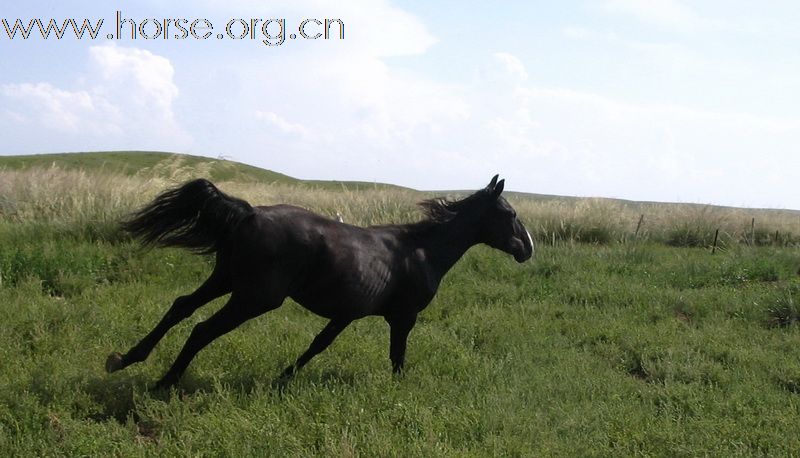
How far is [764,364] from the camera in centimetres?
705

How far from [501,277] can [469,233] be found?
17.6ft

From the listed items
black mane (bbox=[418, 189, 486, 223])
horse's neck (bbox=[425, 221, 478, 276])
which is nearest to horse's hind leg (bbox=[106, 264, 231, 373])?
horse's neck (bbox=[425, 221, 478, 276])

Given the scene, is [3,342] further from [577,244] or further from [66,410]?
[577,244]

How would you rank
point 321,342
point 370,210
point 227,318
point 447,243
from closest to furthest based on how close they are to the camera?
point 227,318 < point 321,342 < point 447,243 < point 370,210

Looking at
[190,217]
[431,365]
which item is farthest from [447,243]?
[190,217]

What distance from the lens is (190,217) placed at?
16.5ft

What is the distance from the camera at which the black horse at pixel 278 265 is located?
4910mm

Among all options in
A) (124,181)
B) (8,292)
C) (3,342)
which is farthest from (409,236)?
(124,181)

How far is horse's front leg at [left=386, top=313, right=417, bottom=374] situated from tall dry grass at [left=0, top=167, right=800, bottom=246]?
22.7 ft

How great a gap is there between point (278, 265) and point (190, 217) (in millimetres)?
746

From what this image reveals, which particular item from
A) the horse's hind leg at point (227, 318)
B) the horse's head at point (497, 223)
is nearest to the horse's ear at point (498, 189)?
the horse's head at point (497, 223)

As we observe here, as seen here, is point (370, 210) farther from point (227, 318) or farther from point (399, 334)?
point (227, 318)

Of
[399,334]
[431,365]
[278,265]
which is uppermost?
[278,265]

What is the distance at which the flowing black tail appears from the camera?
4945 mm
